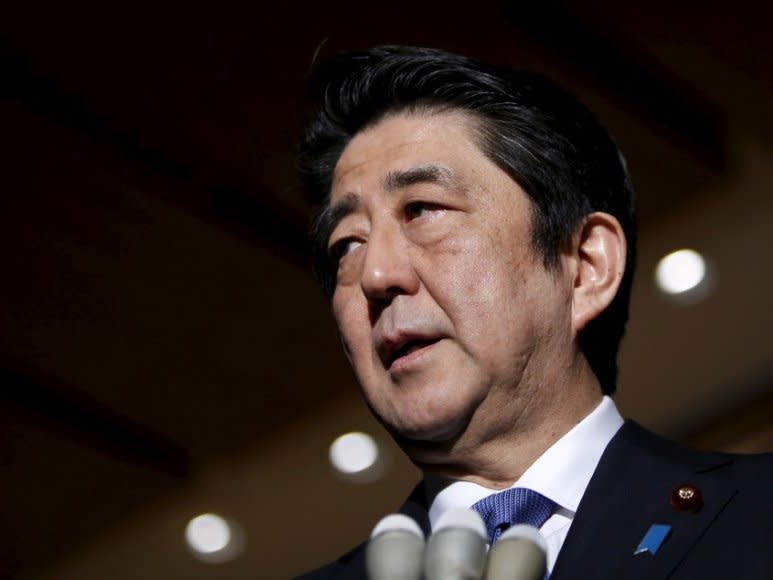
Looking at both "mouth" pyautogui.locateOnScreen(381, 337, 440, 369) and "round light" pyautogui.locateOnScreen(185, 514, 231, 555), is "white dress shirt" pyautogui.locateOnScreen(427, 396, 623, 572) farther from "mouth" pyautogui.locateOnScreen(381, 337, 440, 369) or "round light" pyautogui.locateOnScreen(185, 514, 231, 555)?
"round light" pyautogui.locateOnScreen(185, 514, 231, 555)

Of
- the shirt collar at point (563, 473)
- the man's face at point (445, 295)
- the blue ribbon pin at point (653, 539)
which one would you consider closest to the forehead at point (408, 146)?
the man's face at point (445, 295)

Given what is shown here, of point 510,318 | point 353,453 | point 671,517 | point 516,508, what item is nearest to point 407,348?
point 510,318

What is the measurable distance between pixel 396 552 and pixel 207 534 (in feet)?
16.6

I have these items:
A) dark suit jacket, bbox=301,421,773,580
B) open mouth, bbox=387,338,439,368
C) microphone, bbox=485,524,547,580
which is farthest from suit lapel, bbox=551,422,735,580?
microphone, bbox=485,524,547,580

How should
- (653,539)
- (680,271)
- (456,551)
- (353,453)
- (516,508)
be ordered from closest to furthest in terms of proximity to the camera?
(456,551) → (653,539) → (516,508) → (680,271) → (353,453)

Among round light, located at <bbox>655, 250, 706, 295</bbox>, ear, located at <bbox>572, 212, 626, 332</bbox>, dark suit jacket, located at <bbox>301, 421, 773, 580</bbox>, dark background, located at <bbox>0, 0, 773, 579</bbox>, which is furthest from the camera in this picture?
round light, located at <bbox>655, 250, 706, 295</bbox>

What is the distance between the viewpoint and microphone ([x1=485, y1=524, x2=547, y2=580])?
3.67ft

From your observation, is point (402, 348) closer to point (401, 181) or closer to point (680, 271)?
point (401, 181)

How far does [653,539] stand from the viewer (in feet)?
4.93

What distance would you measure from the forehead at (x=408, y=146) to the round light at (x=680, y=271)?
3.19 metres

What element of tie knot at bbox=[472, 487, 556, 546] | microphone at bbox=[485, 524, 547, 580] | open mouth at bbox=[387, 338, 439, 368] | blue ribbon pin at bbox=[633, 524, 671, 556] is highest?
open mouth at bbox=[387, 338, 439, 368]

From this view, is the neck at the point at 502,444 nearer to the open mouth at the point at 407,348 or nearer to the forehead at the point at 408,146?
the open mouth at the point at 407,348

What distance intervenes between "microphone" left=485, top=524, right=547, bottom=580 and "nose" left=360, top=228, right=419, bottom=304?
22.6 inches

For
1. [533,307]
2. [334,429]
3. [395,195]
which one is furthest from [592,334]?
[334,429]
